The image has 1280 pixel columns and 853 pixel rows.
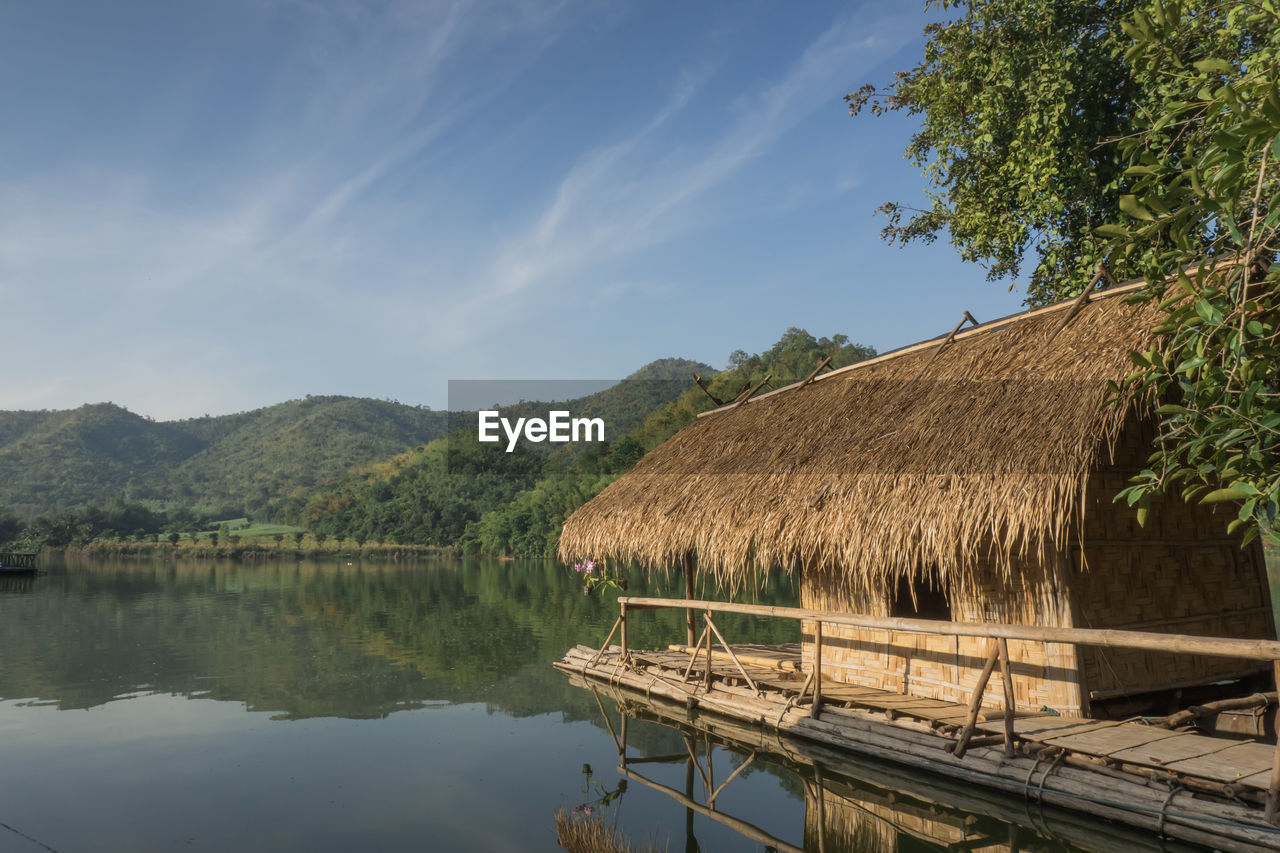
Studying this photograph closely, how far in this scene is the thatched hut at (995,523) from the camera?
18.9ft

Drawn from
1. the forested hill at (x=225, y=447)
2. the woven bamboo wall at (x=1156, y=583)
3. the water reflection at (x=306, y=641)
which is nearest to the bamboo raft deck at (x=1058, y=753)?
the woven bamboo wall at (x=1156, y=583)

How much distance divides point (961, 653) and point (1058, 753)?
1.57m

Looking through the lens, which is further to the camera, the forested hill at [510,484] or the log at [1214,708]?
the forested hill at [510,484]

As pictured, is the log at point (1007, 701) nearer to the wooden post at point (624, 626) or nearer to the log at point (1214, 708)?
the log at point (1214, 708)

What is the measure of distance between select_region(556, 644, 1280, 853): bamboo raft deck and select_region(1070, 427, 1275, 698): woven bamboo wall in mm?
719

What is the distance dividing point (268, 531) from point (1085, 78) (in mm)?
62984

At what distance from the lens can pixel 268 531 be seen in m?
62.3

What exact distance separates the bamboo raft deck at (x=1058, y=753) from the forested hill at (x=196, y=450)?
2811 inches

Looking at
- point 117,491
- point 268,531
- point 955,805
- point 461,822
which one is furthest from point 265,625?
point 117,491

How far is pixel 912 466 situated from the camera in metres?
6.44

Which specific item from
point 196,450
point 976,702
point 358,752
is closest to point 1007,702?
point 976,702

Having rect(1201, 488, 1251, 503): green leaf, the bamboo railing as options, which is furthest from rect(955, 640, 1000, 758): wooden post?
rect(1201, 488, 1251, 503): green leaf

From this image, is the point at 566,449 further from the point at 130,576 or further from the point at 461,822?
the point at 461,822

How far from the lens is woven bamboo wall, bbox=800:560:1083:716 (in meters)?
6.03
